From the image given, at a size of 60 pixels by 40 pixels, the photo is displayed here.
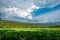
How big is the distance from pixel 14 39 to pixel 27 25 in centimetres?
257

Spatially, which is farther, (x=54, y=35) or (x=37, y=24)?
(x=37, y=24)

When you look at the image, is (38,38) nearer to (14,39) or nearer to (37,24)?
(14,39)

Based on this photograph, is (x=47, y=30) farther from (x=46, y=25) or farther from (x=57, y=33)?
(x=46, y=25)

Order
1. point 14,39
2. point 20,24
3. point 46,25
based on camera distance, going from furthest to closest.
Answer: point 20,24 → point 46,25 → point 14,39

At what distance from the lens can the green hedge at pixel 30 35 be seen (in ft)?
35.3

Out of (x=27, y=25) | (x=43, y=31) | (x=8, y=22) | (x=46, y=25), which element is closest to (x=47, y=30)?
(x=43, y=31)

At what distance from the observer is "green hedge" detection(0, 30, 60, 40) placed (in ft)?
35.3

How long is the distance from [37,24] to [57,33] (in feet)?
8.21

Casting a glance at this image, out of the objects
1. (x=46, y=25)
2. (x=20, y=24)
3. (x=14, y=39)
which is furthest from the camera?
(x=20, y=24)

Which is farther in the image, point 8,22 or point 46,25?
point 8,22

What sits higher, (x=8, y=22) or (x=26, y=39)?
(x=8, y=22)

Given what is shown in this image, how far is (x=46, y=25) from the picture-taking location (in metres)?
12.6

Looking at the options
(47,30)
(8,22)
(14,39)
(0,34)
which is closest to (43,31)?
(47,30)

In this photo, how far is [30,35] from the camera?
1091 cm
